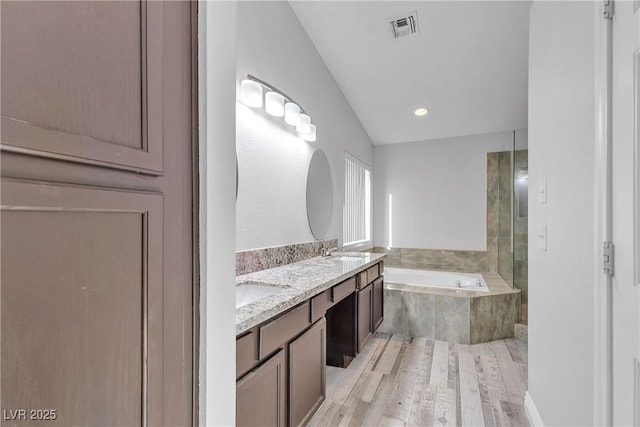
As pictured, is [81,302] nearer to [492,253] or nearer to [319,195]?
[319,195]

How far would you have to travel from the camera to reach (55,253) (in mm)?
427

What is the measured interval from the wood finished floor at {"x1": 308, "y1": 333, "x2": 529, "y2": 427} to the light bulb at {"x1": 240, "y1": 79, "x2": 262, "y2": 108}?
1925mm

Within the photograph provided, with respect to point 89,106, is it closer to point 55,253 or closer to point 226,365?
point 55,253

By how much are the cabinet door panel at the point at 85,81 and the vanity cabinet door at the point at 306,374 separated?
1.09 meters

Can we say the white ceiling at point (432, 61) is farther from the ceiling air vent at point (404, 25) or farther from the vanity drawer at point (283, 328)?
the vanity drawer at point (283, 328)

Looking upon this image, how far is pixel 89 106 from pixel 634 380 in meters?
1.47

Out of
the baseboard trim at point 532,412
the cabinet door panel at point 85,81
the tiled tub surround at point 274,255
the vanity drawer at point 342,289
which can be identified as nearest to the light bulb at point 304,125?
the tiled tub surround at point 274,255

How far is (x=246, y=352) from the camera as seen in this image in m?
1.00

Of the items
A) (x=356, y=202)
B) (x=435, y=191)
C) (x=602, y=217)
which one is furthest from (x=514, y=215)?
(x=602, y=217)

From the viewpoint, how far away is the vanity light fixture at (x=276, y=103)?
173cm

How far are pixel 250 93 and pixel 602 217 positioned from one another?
68.8 inches

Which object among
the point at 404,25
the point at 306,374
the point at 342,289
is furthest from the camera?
the point at 404,25

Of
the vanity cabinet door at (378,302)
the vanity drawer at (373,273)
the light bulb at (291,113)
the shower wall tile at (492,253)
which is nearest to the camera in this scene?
the light bulb at (291,113)

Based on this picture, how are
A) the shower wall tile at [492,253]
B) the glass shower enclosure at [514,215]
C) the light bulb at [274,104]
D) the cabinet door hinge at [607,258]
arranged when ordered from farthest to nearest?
the shower wall tile at [492,253] → the glass shower enclosure at [514,215] → the light bulb at [274,104] → the cabinet door hinge at [607,258]
